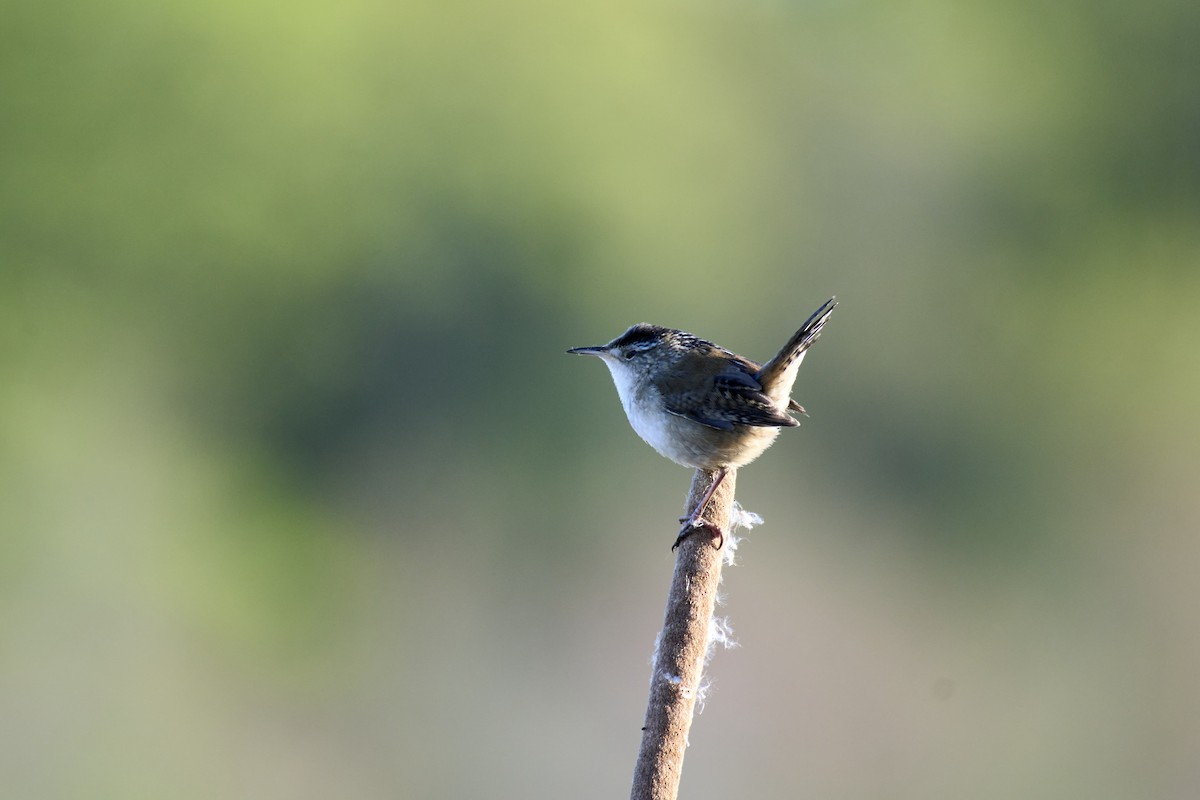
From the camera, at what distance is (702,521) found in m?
2.09

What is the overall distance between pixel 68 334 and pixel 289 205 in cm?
208

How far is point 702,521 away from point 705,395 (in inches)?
28.6

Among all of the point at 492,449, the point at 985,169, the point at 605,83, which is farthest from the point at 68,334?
the point at 985,169

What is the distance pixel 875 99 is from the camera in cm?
1127

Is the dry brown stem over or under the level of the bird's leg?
under

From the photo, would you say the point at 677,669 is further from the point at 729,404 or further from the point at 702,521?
the point at 729,404

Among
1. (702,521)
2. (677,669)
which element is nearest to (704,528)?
(702,521)

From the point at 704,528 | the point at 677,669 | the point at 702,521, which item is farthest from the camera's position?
the point at 702,521

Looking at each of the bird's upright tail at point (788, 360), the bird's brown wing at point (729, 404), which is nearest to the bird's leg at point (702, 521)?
the bird's brown wing at point (729, 404)

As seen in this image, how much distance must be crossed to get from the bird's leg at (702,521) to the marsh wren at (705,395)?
0.24 feet

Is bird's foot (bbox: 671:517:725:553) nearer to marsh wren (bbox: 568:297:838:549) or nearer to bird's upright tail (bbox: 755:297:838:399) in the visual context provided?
marsh wren (bbox: 568:297:838:549)

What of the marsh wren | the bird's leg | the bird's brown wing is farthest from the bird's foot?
the bird's brown wing

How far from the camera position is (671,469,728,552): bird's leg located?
74.0 inches

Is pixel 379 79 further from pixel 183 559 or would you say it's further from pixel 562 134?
pixel 183 559
